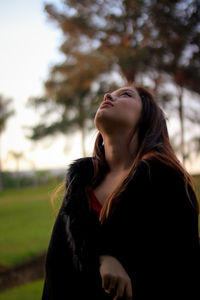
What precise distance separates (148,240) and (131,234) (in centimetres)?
6

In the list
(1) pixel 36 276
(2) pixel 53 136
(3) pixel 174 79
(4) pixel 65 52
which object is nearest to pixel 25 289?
(1) pixel 36 276

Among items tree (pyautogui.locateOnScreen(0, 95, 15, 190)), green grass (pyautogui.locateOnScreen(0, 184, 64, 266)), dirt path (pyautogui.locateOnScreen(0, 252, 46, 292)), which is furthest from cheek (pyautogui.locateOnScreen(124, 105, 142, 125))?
tree (pyautogui.locateOnScreen(0, 95, 15, 190))

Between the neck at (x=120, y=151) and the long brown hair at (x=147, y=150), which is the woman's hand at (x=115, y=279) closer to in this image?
the long brown hair at (x=147, y=150)

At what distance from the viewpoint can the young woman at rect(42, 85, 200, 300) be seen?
114cm

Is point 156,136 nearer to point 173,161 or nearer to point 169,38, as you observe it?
point 173,161

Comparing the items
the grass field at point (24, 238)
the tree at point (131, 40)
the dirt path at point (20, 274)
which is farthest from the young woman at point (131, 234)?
the tree at point (131, 40)

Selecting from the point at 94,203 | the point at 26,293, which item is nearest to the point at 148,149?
the point at 94,203

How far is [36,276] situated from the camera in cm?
568

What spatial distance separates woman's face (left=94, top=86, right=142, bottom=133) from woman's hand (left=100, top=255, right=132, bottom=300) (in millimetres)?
529

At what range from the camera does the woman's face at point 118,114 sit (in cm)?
133

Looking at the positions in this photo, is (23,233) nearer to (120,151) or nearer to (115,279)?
(120,151)

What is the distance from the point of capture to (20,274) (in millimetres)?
5637

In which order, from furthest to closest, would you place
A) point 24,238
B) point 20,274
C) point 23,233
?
point 23,233, point 24,238, point 20,274

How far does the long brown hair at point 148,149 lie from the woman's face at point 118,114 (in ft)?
0.19
